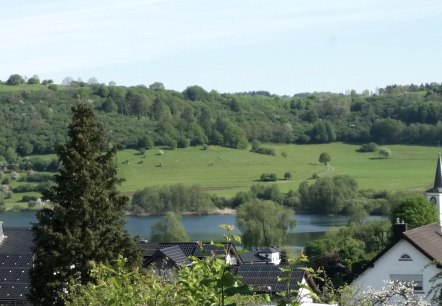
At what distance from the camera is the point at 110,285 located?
13.8 m

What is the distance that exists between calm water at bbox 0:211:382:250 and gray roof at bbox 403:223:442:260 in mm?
44817

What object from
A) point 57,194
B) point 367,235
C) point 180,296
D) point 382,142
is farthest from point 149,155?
point 180,296

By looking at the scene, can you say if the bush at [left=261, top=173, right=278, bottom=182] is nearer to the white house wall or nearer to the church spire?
the church spire

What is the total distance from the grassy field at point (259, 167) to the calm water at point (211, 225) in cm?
1626

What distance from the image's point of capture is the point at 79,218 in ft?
79.5

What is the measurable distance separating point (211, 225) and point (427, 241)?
84.5 meters

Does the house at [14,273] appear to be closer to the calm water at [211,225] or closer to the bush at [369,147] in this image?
the calm water at [211,225]

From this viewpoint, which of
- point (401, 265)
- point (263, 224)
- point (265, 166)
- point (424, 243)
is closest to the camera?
point (401, 265)

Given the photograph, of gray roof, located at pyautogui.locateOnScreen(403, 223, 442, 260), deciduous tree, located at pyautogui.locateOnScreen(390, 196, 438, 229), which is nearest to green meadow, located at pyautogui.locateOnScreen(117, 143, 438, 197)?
deciduous tree, located at pyautogui.locateOnScreen(390, 196, 438, 229)

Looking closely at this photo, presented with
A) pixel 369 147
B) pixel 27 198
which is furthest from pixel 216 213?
pixel 369 147

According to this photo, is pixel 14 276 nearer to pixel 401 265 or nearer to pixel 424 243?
pixel 401 265

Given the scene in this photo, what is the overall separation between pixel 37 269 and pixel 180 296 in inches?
516

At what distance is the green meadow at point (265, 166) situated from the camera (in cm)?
15850

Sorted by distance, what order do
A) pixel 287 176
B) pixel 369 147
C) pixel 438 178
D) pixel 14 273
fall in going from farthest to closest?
pixel 369 147
pixel 287 176
pixel 438 178
pixel 14 273
